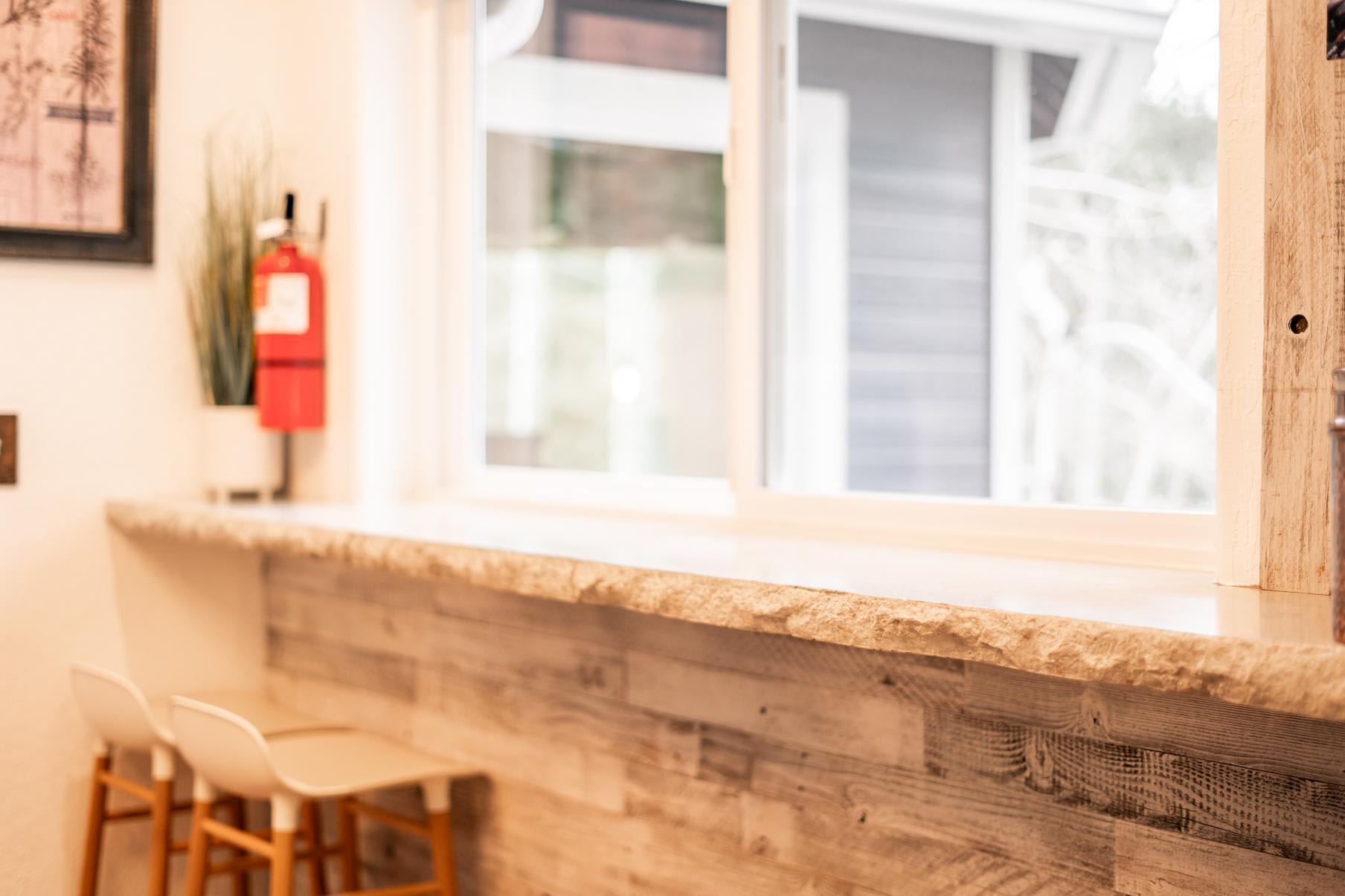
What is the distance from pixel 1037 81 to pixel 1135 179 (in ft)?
1.55

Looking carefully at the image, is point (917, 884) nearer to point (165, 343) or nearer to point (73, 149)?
point (165, 343)

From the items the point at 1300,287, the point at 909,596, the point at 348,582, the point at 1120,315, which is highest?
the point at 1120,315

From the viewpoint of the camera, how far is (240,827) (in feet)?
8.11

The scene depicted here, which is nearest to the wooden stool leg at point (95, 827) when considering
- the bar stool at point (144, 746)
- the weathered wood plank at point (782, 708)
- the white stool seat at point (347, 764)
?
the bar stool at point (144, 746)

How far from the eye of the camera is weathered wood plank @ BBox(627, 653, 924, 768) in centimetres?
151

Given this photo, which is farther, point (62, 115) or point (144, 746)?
point (62, 115)

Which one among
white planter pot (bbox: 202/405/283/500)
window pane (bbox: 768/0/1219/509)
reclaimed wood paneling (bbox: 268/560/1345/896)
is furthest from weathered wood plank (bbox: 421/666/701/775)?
window pane (bbox: 768/0/1219/509)

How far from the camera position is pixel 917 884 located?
4.86 ft

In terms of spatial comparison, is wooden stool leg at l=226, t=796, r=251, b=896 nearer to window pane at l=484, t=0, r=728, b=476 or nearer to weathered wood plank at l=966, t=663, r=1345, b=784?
window pane at l=484, t=0, r=728, b=476

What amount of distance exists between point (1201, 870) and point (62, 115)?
95.4 inches

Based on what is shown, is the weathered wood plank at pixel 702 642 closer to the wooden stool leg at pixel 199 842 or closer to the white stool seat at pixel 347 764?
the white stool seat at pixel 347 764

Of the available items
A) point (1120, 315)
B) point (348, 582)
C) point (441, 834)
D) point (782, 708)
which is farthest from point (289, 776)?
point (1120, 315)

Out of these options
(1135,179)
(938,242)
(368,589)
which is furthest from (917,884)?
(1135,179)

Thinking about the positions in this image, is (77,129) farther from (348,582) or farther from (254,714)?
(254,714)
